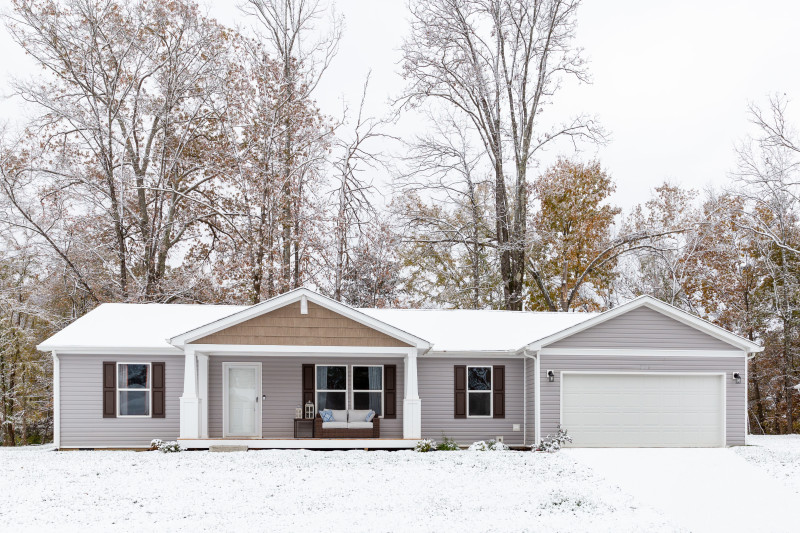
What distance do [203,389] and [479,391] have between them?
697 cm

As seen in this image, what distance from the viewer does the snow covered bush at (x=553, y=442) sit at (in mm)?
18578

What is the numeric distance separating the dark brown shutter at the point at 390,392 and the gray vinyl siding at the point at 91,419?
5216 mm

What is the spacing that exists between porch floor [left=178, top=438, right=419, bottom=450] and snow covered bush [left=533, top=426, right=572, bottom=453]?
9.80 ft

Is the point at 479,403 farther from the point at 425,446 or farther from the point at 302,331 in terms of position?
the point at 302,331

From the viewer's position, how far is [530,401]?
20.0 meters

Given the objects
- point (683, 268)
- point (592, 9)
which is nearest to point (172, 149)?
point (592, 9)

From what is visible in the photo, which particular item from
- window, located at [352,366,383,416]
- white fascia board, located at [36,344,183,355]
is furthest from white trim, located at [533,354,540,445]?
white fascia board, located at [36,344,183,355]

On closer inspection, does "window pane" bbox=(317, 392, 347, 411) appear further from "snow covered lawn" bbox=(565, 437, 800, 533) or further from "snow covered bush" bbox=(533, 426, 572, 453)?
"snow covered lawn" bbox=(565, 437, 800, 533)

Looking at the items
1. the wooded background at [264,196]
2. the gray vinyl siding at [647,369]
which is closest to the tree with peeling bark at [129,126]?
the wooded background at [264,196]

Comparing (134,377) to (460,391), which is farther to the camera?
(460,391)

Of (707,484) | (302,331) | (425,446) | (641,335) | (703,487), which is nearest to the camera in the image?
(703,487)

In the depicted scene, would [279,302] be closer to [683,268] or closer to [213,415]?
[213,415]

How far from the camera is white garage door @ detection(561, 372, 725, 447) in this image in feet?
64.1

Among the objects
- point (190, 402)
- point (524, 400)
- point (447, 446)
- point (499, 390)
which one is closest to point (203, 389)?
point (190, 402)
